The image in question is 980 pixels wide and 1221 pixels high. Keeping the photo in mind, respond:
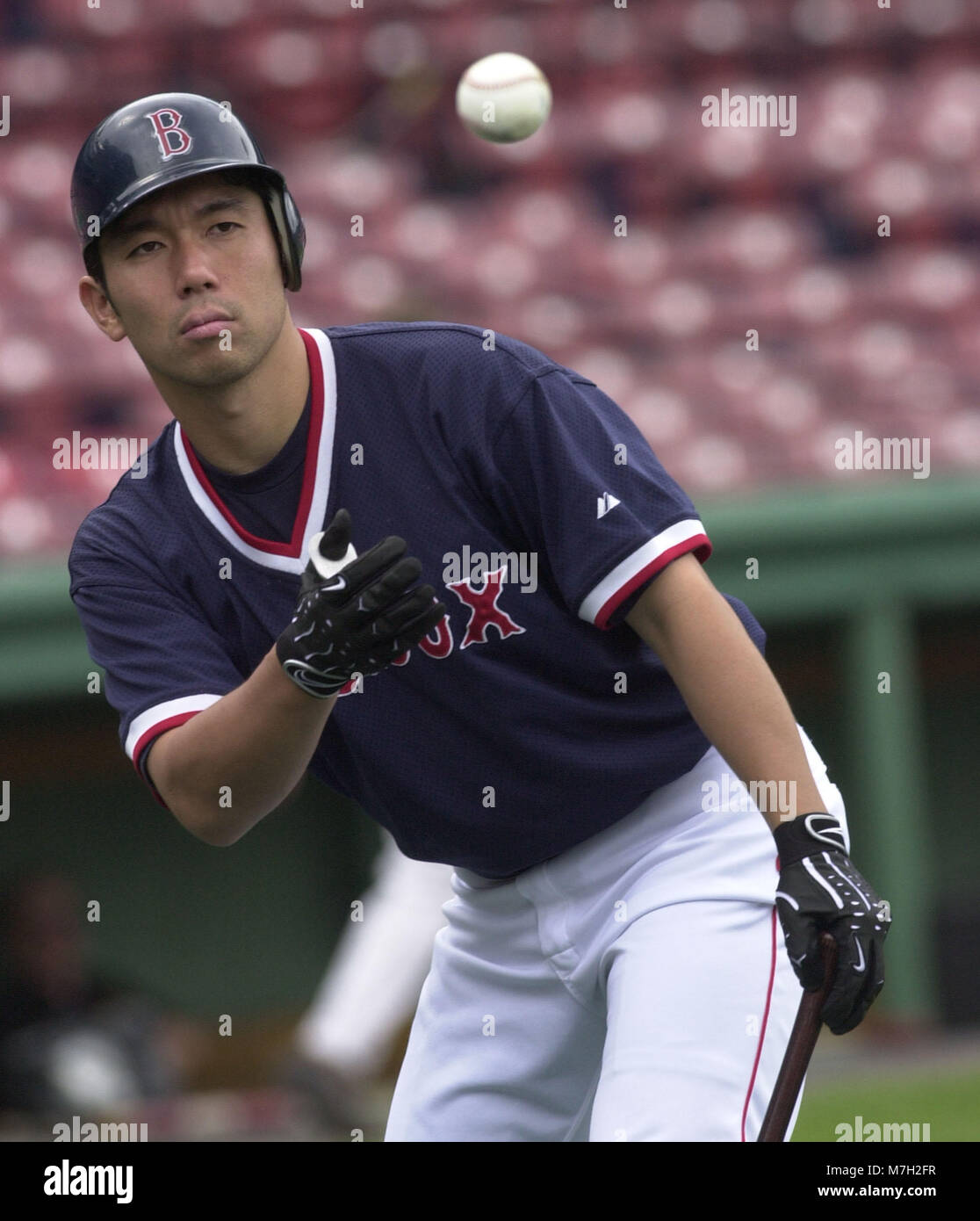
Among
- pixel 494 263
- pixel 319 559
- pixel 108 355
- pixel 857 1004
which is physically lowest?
pixel 857 1004

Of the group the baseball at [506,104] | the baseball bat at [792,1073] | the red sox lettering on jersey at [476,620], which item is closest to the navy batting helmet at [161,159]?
the red sox lettering on jersey at [476,620]

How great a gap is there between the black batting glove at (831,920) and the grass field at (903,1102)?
8.34ft

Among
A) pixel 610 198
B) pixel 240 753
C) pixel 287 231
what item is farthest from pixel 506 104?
pixel 610 198

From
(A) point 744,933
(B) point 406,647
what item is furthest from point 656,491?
(A) point 744,933

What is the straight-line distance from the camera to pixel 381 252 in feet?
27.9

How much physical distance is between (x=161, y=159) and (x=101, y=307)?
0.27 m

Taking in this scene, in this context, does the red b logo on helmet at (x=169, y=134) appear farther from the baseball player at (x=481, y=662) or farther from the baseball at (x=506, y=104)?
the baseball at (x=506, y=104)

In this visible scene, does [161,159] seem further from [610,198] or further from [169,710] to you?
[610,198]

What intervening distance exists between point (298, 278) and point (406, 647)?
647mm

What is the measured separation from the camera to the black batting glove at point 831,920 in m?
2.25

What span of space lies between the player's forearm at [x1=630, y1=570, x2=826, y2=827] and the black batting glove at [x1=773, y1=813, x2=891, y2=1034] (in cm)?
5

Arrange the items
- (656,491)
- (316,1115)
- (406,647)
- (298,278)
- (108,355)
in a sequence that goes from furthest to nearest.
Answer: (108,355)
(316,1115)
(298,278)
(656,491)
(406,647)

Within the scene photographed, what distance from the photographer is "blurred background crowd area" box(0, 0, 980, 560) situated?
7.61 meters

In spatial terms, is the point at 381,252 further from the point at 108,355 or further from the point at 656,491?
the point at 656,491
